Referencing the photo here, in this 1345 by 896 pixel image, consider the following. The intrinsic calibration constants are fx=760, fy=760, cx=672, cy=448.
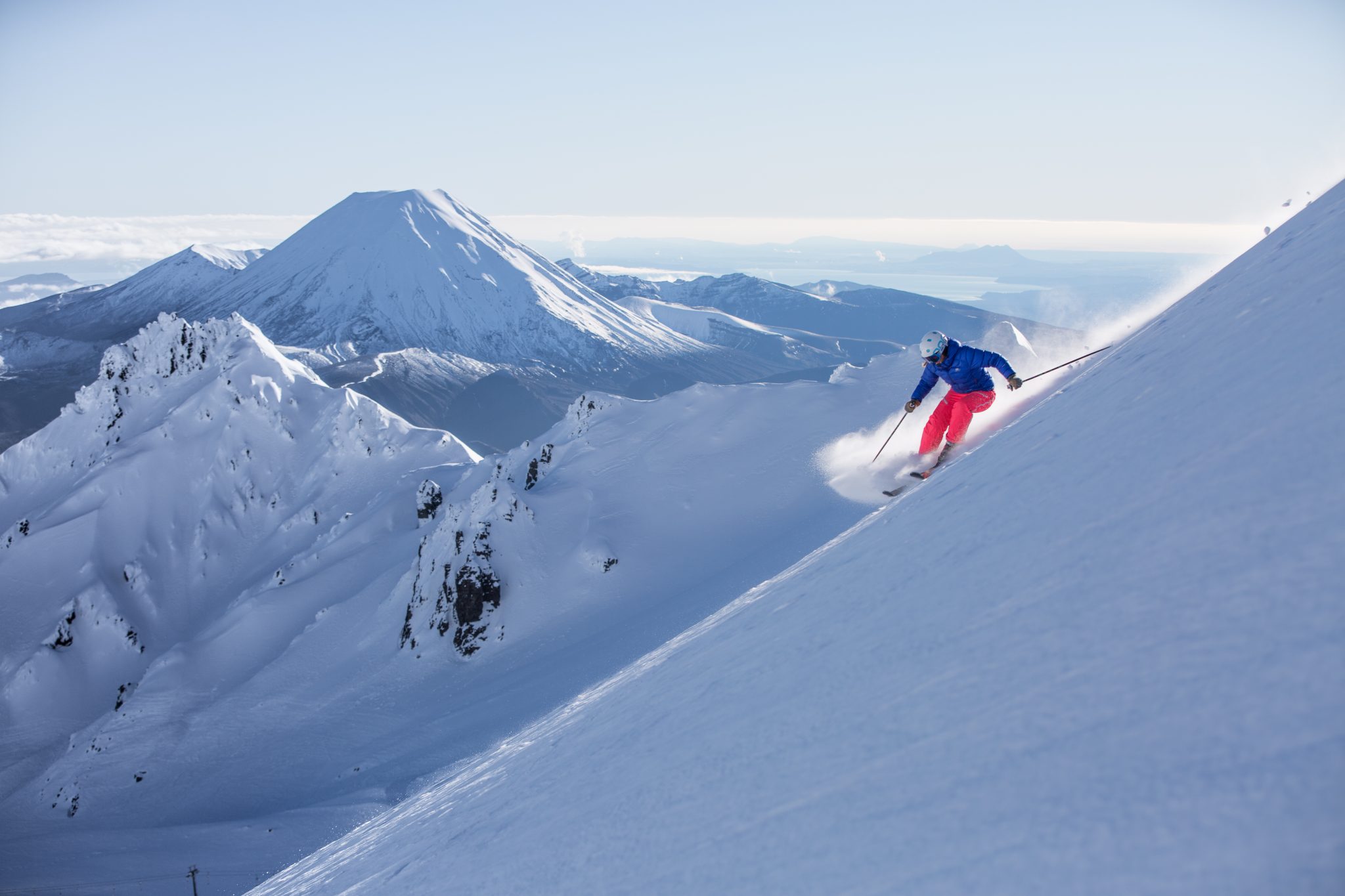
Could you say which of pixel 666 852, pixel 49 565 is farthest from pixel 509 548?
pixel 49 565

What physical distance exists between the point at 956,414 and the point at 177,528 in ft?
240

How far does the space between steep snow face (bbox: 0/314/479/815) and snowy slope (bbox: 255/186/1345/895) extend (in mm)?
39449

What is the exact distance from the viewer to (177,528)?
222 ft

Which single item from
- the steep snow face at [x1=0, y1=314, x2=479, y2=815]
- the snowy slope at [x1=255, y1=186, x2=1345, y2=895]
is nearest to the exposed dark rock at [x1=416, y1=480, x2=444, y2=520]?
the steep snow face at [x1=0, y1=314, x2=479, y2=815]

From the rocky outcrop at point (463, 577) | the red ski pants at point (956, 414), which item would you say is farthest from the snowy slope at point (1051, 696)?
the rocky outcrop at point (463, 577)

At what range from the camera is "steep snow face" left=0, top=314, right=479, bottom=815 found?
45.0 metres

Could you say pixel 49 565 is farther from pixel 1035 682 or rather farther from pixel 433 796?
pixel 1035 682

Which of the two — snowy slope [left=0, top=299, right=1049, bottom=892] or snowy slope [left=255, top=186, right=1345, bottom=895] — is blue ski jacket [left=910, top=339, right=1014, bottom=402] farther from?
snowy slope [left=255, top=186, right=1345, bottom=895]

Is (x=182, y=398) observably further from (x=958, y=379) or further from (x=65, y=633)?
(x=958, y=379)

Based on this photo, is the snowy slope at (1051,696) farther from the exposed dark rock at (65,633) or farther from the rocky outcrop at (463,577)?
the exposed dark rock at (65,633)

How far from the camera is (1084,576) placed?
4566mm

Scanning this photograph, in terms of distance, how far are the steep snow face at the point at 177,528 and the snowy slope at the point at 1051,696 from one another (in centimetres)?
3945

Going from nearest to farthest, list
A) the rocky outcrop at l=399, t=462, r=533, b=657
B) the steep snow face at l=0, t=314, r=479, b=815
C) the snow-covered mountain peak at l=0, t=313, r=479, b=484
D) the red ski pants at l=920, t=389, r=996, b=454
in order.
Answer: the red ski pants at l=920, t=389, r=996, b=454 → the rocky outcrop at l=399, t=462, r=533, b=657 → the steep snow face at l=0, t=314, r=479, b=815 → the snow-covered mountain peak at l=0, t=313, r=479, b=484

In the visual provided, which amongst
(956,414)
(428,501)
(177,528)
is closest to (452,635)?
(428,501)
